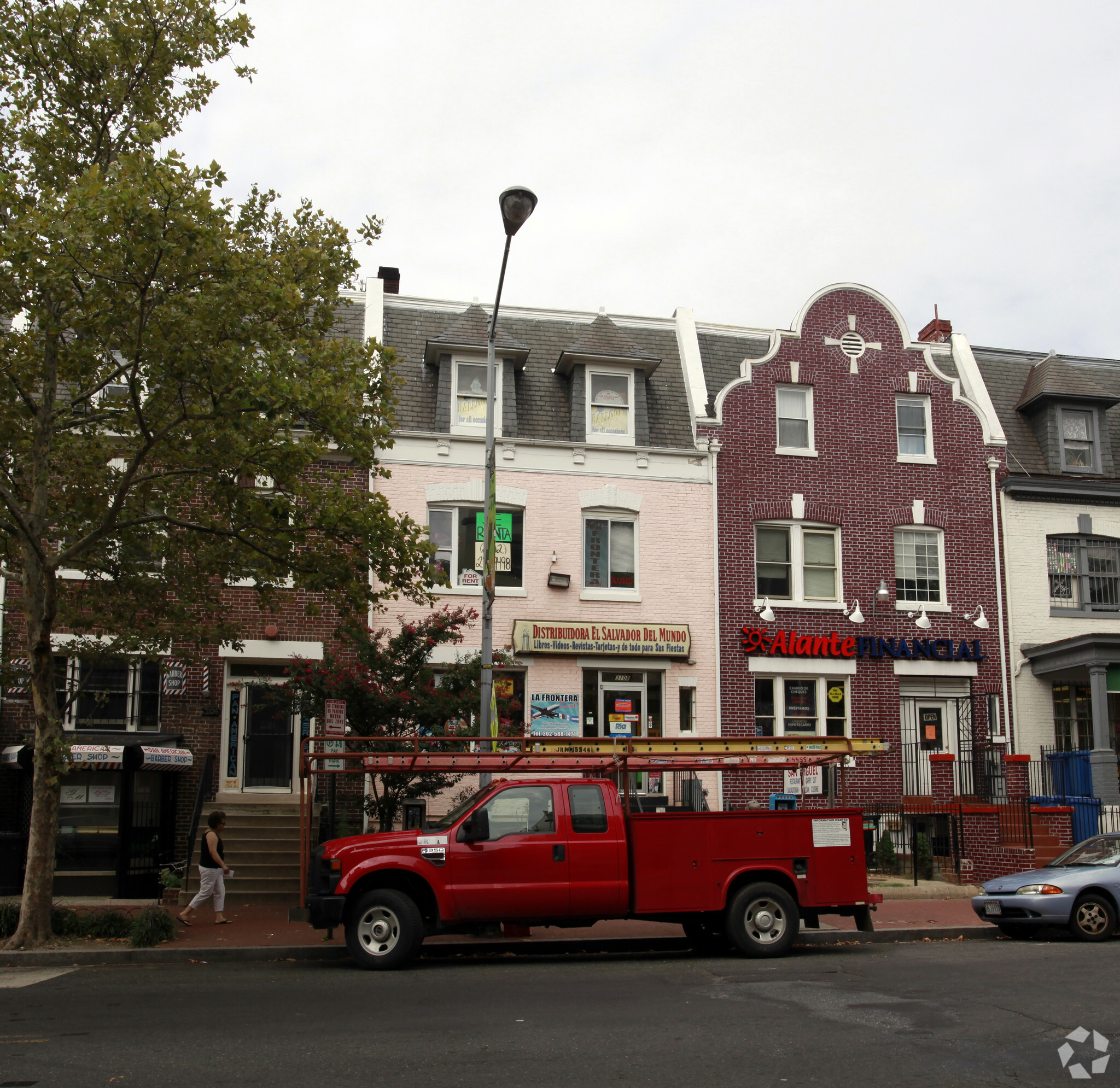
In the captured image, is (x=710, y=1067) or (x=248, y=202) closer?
(x=710, y=1067)

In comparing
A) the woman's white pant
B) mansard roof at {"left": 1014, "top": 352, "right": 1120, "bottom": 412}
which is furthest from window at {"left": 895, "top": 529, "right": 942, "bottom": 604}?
the woman's white pant

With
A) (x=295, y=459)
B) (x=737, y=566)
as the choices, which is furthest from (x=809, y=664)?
(x=295, y=459)

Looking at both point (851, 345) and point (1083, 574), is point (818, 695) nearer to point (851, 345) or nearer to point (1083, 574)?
point (1083, 574)

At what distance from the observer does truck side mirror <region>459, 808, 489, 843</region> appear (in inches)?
470

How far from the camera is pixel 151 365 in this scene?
13.1 meters

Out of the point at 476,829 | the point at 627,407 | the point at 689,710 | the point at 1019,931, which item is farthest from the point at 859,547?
the point at 476,829

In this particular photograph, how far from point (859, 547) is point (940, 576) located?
1788 mm

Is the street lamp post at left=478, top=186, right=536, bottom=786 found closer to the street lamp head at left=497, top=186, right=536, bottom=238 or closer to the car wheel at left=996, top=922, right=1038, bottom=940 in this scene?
the street lamp head at left=497, top=186, right=536, bottom=238

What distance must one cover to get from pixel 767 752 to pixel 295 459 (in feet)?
20.5

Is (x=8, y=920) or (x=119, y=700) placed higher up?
(x=119, y=700)

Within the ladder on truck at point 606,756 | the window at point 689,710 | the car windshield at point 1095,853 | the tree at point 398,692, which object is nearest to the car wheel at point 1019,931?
the car windshield at point 1095,853

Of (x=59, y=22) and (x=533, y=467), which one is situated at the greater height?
(x=59, y=22)

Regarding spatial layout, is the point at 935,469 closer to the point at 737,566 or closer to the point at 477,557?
the point at 737,566

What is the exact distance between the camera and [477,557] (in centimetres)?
2092
